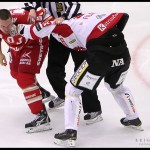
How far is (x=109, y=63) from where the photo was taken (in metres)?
2.87

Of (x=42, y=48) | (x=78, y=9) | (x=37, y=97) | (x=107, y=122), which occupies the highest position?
(x=78, y=9)

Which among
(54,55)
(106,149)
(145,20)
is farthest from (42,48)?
(145,20)

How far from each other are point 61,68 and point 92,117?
475mm

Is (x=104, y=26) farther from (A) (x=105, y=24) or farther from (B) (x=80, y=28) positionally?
(B) (x=80, y=28)

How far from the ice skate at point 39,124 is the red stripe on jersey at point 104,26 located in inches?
27.8

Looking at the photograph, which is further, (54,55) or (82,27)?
(54,55)

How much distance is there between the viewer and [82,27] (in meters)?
2.89

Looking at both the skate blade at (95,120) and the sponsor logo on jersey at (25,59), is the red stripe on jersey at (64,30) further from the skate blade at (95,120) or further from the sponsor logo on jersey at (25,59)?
the skate blade at (95,120)

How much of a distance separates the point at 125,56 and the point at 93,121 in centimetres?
67

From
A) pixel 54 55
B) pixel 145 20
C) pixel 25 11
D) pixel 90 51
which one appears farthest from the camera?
pixel 145 20

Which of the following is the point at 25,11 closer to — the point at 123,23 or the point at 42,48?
the point at 42,48

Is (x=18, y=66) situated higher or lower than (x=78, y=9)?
lower

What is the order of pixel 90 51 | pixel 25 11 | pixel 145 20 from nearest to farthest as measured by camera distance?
pixel 90 51
pixel 25 11
pixel 145 20

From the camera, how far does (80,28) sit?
290cm
